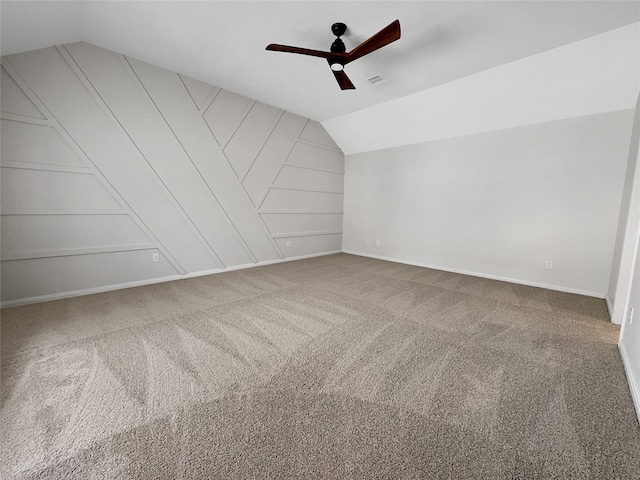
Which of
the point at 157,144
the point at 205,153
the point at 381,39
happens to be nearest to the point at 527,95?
the point at 381,39

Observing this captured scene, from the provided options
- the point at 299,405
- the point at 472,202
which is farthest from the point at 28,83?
the point at 472,202

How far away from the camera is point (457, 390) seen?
4.98 ft

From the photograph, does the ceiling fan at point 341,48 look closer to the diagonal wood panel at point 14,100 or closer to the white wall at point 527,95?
the white wall at point 527,95

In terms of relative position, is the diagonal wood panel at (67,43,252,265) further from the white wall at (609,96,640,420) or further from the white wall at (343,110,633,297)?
the white wall at (609,96,640,420)

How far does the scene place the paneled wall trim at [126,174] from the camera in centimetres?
255

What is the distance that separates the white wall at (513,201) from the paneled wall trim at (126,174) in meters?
2.43

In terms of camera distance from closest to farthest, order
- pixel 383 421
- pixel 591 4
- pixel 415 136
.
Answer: pixel 383 421 < pixel 591 4 < pixel 415 136

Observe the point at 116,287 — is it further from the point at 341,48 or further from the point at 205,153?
the point at 341,48

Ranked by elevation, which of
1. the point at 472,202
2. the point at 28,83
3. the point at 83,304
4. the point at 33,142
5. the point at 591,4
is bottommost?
the point at 83,304

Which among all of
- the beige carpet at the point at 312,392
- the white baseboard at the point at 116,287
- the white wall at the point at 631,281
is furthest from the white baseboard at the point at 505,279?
the white baseboard at the point at 116,287

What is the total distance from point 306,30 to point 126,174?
2.64 metres

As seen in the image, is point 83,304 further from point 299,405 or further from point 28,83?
point 299,405

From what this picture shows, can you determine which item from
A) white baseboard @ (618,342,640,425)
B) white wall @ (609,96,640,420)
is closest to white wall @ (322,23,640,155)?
white wall @ (609,96,640,420)

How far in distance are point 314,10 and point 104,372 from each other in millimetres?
3171
